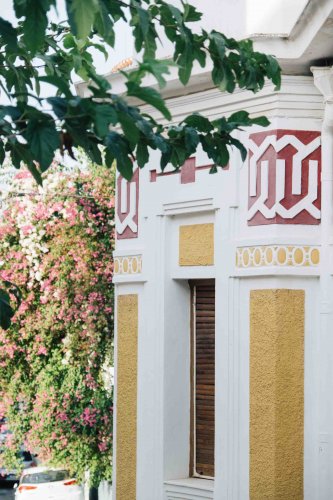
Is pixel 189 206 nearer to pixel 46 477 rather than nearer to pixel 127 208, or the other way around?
pixel 127 208

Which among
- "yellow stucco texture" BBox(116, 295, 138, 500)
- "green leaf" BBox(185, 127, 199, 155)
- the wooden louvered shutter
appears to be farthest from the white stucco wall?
"green leaf" BBox(185, 127, 199, 155)

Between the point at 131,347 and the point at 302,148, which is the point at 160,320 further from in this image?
the point at 302,148

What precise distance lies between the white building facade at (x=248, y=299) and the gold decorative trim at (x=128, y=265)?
0.47 ft

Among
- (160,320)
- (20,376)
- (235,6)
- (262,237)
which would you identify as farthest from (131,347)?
(20,376)

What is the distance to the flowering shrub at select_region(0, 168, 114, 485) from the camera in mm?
17797

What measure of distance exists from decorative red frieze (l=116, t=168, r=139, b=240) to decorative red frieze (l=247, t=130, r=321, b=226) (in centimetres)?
196

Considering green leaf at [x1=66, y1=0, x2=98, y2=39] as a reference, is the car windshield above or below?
below

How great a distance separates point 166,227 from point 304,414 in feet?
7.52

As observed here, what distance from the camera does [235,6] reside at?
396 inches

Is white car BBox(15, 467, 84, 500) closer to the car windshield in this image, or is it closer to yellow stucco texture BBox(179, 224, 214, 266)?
the car windshield

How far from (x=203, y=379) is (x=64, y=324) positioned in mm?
7409

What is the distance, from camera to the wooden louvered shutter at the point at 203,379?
34.7 feet

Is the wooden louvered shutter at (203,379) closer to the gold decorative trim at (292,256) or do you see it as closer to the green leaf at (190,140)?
the gold decorative trim at (292,256)

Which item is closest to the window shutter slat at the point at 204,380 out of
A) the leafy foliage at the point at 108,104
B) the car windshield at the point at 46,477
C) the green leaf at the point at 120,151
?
the leafy foliage at the point at 108,104
